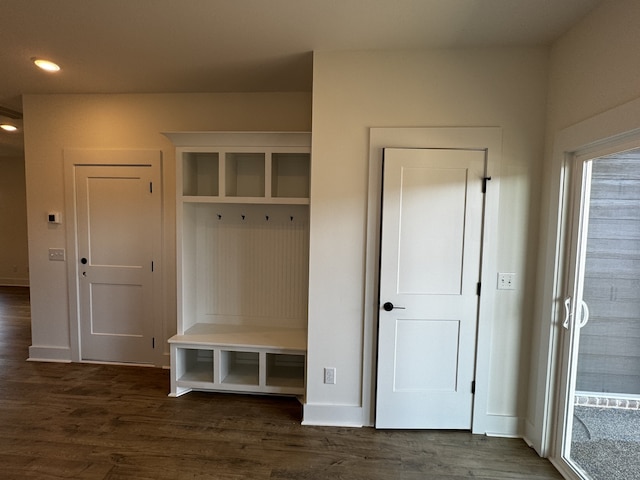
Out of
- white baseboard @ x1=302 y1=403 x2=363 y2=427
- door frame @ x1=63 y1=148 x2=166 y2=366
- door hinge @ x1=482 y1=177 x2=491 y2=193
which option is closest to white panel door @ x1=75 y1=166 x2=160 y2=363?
door frame @ x1=63 y1=148 x2=166 y2=366

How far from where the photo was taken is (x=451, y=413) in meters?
2.39

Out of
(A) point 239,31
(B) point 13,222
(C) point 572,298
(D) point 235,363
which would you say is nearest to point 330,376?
(D) point 235,363

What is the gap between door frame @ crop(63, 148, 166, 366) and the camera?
3229 millimetres

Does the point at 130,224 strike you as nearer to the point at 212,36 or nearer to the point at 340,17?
the point at 212,36

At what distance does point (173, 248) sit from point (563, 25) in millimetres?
3446

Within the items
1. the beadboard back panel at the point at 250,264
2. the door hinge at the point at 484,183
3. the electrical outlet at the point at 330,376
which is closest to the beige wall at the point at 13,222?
the beadboard back panel at the point at 250,264

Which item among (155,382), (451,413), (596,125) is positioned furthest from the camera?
(155,382)

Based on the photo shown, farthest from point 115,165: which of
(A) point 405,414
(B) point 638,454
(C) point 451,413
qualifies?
(B) point 638,454

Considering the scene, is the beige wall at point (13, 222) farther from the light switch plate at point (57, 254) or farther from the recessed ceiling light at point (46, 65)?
the recessed ceiling light at point (46, 65)

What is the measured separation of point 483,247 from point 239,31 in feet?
6.98

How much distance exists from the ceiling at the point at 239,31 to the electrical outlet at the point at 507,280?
1.54 m

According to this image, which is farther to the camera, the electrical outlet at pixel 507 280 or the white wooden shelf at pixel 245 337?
the white wooden shelf at pixel 245 337

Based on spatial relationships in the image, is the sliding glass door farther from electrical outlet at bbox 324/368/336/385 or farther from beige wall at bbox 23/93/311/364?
beige wall at bbox 23/93/311/364

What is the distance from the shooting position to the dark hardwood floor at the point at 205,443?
202 cm
